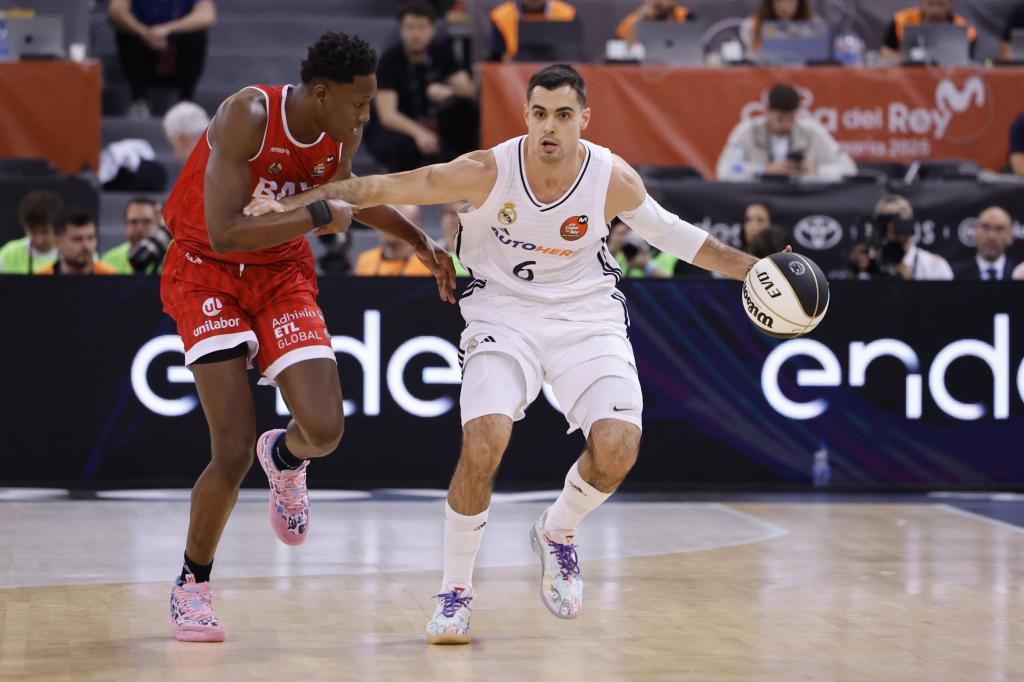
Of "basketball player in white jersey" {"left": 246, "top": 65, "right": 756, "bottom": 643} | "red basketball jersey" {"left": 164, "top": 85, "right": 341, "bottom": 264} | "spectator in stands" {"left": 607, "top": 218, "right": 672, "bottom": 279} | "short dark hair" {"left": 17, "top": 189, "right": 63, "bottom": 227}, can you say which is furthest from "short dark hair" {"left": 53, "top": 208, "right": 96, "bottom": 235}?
"basketball player in white jersey" {"left": 246, "top": 65, "right": 756, "bottom": 643}

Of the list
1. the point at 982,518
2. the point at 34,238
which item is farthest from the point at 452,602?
the point at 34,238

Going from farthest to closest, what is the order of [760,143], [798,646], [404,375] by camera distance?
[760,143], [404,375], [798,646]

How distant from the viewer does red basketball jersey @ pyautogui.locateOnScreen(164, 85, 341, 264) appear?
19.8 ft

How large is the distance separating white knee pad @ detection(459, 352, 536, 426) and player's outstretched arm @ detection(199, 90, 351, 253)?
2.71 feet

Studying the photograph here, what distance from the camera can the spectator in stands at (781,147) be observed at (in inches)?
494

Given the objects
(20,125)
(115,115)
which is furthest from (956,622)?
(115,115)

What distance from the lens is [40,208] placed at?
36.7 ft

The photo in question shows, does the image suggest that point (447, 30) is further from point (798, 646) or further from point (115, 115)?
point (798, 646)

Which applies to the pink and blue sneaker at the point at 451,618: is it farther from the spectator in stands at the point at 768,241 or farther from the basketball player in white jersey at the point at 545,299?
the spectator in stands at the point at 768,241

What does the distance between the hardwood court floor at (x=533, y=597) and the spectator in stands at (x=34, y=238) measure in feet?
8.35

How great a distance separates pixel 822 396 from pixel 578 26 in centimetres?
487

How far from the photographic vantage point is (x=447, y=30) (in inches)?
578

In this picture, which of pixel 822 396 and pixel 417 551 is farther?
pixel 822 396

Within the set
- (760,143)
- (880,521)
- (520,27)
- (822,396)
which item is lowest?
(880,521)
